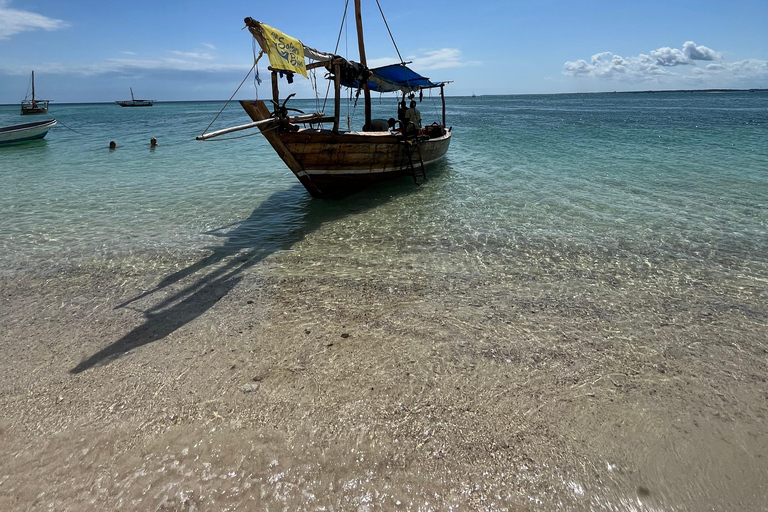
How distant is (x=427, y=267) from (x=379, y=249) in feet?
3.93

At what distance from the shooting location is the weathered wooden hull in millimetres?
9773

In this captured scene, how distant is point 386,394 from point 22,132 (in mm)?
33163

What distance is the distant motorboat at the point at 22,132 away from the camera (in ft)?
82.4

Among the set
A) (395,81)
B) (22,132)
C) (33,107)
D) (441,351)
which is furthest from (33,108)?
(441,351)

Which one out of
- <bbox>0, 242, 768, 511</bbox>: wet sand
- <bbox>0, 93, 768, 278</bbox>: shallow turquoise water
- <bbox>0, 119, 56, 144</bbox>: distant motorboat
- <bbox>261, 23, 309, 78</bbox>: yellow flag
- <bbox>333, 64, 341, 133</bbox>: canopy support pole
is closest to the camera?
<bbox>0, 242, 768, 511</bbox>: wet sand

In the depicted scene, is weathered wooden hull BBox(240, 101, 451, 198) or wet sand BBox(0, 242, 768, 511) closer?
wet sand BBox(0, 242, 768, 511)

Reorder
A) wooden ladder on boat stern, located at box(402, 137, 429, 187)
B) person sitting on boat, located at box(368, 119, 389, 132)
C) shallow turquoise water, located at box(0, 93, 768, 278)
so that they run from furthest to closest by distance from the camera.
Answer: person sitting on boat, located at box(368, 119, 389, 132) < wooden ladder on boat stern, located at box(402, 137, 429, 187) < shallow turquoise water, located at box(0, 93, 768, 278)

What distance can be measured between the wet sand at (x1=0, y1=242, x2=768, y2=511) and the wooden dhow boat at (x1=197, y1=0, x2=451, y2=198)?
3.74 meters

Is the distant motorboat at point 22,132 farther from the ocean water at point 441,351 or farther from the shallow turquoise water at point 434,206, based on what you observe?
the ocean water at point 441,351

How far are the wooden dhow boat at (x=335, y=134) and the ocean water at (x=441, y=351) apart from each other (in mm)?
1362

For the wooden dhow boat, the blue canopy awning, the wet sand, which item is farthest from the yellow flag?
the wet sand

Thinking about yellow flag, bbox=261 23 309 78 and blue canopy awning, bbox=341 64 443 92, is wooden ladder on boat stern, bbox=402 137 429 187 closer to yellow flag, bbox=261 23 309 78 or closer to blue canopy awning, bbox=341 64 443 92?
blue canopy awning, bbox=341 64 443 92

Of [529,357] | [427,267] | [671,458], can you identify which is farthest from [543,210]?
[671,458]

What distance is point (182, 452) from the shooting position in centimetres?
311
